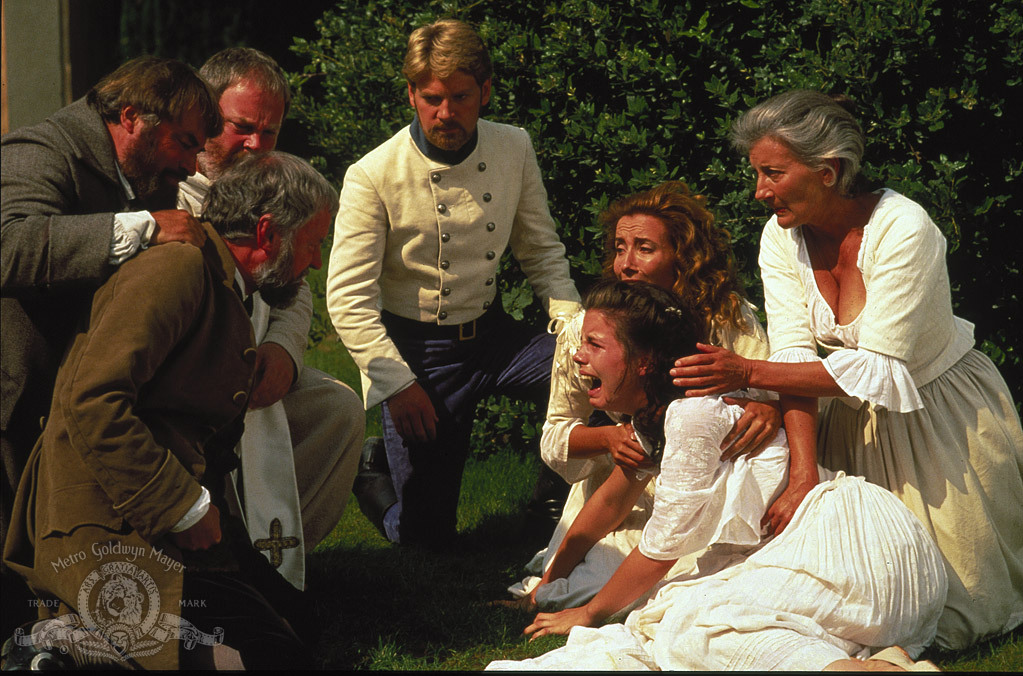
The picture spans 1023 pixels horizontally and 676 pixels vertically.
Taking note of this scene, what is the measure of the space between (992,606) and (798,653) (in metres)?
1.21

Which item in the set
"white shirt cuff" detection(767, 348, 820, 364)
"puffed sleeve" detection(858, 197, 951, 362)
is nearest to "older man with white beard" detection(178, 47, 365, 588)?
"white shirt cuff" detection(767, 348, 820, 364)

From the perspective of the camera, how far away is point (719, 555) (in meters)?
3.79

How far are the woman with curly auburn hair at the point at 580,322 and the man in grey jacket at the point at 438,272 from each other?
21.1 inches

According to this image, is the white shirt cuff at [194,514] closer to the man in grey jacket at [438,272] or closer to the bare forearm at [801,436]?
the man in grey jacket at [438,272]

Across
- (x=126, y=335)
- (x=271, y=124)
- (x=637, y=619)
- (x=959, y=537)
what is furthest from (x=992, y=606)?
(x=271, y=124)

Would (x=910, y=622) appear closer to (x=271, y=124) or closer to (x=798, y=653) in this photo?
(x=798, y=653)

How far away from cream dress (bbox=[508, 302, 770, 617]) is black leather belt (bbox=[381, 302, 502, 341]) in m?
0.63

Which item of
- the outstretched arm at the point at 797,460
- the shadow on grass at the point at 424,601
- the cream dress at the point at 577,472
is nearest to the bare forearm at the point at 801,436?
the outstretched arm at the point at 797,460

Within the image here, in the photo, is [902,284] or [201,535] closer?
[201,535]

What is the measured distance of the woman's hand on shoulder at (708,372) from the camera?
12.2ft

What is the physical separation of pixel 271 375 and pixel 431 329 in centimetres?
96

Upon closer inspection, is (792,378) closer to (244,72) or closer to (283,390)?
(283,390)

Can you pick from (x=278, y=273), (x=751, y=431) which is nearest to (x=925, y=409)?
(x=751, y=431)

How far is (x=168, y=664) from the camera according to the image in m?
3.06
